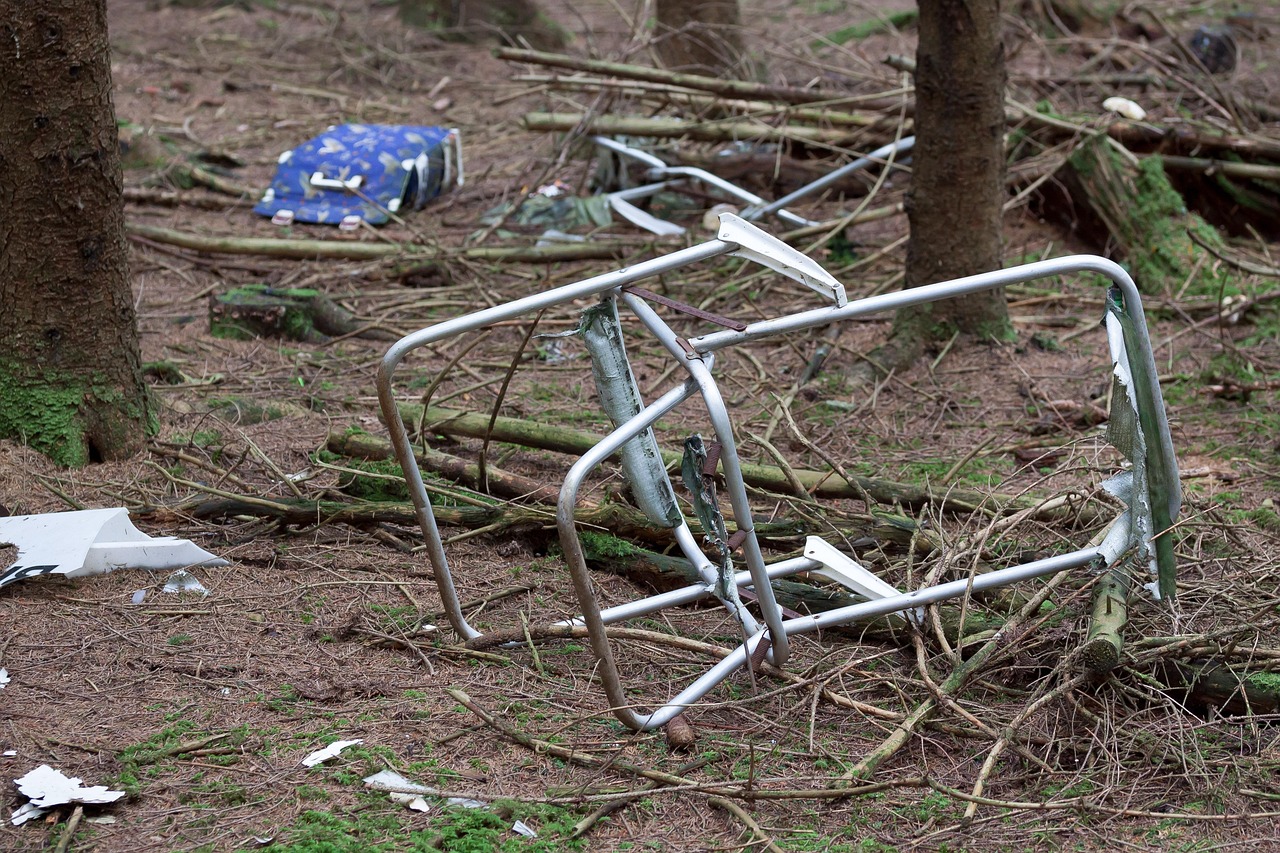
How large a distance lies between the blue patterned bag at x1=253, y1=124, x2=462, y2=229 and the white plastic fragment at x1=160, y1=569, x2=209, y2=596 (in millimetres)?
4178

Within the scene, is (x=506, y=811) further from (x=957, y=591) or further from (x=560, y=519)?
(x=957, y=591)

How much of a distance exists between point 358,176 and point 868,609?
553 cm

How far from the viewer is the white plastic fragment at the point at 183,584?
3.23m

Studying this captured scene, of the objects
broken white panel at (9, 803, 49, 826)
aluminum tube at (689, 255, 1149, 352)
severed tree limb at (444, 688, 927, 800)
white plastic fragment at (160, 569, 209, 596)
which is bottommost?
white plastic fragment at (160, 569, 209, 596)

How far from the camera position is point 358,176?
289 inches

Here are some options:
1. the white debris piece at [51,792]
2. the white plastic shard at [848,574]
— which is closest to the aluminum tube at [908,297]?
the white plastic shard at [848,574]

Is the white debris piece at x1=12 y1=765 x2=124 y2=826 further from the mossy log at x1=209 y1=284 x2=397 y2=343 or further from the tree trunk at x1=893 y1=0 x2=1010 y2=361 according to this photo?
the tree trunk at x1=893 y1=0 x2=1010 y2=361

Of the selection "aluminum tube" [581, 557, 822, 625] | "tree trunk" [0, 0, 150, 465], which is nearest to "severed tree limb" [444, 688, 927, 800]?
"aluminum tube" [581, 557, 822, 625]

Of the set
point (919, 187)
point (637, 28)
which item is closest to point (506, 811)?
point (919, 187)

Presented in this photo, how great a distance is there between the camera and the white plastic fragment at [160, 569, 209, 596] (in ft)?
10.6

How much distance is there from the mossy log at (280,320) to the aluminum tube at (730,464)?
10.3ft

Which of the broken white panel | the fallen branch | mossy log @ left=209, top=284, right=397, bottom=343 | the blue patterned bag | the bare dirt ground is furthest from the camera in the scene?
the blue patterned bag

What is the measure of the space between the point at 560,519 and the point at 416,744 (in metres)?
0.74

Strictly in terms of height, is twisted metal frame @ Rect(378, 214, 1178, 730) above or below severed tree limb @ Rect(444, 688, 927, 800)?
above
